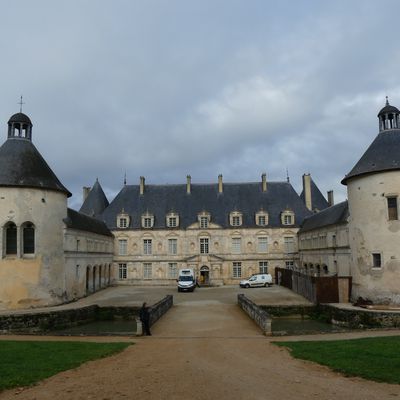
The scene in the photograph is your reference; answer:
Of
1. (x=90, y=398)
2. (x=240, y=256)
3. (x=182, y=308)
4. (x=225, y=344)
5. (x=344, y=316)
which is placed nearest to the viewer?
(x=90, y=398)

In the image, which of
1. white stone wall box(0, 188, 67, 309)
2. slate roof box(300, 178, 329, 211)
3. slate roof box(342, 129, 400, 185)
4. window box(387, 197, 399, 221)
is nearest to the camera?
window box(387, 197, 399, 221)

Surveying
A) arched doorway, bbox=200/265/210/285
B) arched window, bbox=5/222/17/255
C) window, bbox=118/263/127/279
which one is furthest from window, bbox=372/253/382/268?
window, bbox=118/263/127/279

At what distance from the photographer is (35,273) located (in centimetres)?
2209

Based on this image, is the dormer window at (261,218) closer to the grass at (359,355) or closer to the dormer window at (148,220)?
the dormer window at (148,220)

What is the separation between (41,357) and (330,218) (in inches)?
876

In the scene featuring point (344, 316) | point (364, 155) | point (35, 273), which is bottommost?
point (344, 316)

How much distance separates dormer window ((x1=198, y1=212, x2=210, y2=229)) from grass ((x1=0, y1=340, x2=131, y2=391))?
83.1ft

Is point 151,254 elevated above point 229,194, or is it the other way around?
point 229,194

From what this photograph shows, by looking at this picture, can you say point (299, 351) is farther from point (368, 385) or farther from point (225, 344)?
point (368, 385)

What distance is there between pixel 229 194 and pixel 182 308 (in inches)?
773

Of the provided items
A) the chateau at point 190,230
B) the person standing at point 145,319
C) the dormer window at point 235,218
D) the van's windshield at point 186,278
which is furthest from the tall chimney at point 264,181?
the person standing at point 145,319

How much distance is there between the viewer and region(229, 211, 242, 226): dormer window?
123ft

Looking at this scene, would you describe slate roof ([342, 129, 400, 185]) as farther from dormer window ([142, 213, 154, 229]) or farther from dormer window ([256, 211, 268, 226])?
dormer window ([142, 213, 154, 229])

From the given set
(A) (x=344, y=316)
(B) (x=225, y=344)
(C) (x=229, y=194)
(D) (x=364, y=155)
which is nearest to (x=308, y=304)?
(A) (x=344, y=316)
